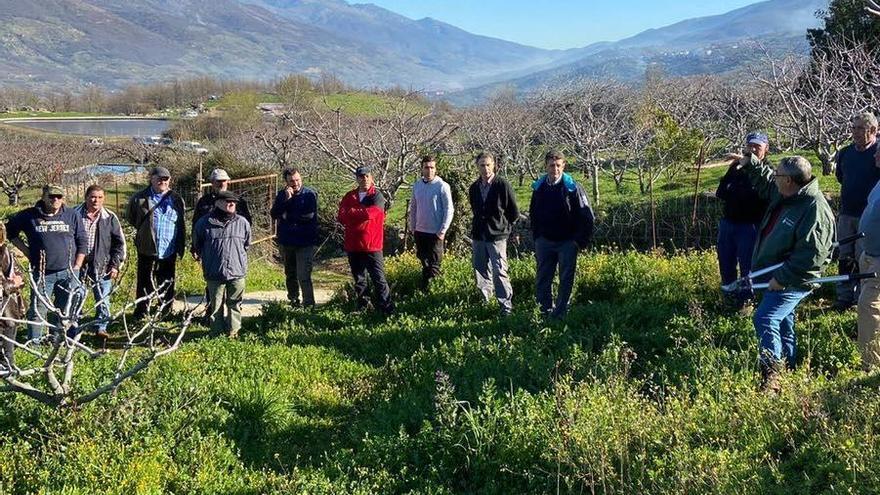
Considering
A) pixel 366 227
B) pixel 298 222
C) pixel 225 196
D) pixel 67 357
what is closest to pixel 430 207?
pixel 366 227

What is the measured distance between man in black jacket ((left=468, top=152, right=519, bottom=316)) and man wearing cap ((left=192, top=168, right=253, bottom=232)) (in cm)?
279

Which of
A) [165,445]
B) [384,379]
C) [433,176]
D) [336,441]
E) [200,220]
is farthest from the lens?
[433,176]

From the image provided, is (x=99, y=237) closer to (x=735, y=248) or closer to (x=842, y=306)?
(x=735, y=248)

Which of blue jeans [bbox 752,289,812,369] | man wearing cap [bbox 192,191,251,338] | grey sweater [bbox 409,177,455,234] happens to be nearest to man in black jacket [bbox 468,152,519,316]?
grey sweater [bbox 409,177,455,234]

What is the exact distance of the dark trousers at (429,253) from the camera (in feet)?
27.8

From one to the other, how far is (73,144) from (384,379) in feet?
166

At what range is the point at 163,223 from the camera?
8023 mm

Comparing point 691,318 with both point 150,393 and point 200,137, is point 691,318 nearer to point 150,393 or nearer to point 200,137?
point 150,393

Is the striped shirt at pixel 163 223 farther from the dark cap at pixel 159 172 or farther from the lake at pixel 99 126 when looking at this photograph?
the lake at pixel 99 126

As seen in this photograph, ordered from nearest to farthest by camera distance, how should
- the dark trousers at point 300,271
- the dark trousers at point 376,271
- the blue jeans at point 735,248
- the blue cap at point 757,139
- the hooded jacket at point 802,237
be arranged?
1. the hooded jacket at point 802,237
2. the blue cap at point 757,139
3. the blue jeans at point 735,248
4. the dark trousers at point 376,271
5. the dark trousers at point 300,271

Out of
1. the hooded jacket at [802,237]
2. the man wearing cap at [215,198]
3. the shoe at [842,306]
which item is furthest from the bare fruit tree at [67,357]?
the shoe at [842,306]

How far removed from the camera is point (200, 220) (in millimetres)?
7602

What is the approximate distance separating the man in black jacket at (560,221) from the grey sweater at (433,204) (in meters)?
1.34

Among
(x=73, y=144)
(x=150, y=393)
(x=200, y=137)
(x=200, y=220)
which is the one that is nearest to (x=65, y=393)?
(x=150, y=393)
